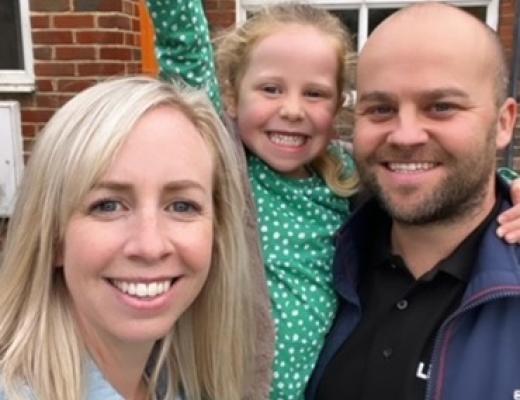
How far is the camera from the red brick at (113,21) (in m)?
4.01

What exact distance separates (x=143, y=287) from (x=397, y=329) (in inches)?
30.3

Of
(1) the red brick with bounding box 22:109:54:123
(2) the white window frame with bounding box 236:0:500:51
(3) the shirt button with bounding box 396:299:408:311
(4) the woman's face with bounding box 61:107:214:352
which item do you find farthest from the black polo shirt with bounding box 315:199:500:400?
(1) the red brick with bounding box 22:109:54:123

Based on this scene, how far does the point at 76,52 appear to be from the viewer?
13.3 feet

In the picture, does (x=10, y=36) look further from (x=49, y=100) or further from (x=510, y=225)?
(x=510, y=225)

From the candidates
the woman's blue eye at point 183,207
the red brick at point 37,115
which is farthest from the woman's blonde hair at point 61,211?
the red brick at point 37,115

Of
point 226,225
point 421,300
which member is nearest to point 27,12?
point 226,225

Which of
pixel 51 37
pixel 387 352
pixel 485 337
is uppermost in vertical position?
pixel 51 37

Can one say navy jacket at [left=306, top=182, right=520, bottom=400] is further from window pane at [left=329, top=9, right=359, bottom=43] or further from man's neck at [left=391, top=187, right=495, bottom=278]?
window pane at [left=329, top=9, right=359, bottom=43]

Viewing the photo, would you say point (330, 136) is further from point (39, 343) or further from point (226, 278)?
point (39, 343)

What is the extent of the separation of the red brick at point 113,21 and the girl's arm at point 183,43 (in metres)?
2.09

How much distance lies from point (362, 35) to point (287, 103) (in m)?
2.50

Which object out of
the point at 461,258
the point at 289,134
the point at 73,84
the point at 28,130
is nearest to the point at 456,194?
the point at 461,258

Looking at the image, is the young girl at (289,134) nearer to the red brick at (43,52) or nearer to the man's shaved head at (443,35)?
the man's shaved head at (443,35)

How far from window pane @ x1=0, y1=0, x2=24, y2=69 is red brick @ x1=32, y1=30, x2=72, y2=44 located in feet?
0.59
